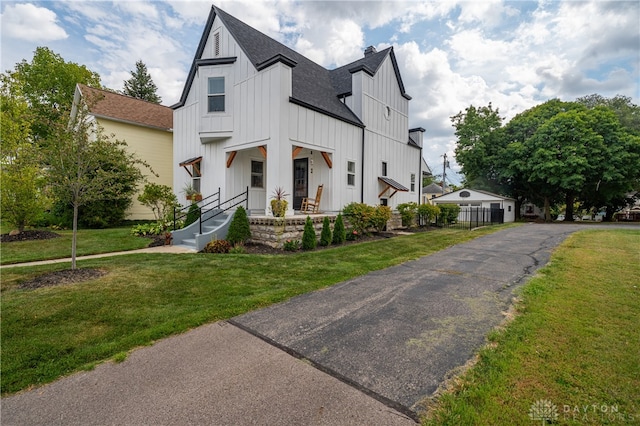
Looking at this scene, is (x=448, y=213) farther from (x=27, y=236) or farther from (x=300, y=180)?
(x=27, y=236)

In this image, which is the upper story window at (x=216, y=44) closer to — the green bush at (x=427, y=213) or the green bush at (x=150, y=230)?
the green bush at (x=150, y=230)

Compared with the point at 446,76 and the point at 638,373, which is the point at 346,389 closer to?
the point at 638,373

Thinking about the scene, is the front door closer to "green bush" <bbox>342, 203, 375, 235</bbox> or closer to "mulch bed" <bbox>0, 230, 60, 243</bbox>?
"green bush" <bbox>342, 203, 375, 235</bbox>

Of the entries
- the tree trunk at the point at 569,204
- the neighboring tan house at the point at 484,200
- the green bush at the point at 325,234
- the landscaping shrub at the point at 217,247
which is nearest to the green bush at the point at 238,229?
the landscaping shrub at the point at 217,247

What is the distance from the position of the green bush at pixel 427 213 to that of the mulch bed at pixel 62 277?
46.4ft

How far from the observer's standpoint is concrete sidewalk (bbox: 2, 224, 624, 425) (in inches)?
79.6

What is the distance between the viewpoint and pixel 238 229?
881 cm

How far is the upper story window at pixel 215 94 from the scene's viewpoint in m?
10.7

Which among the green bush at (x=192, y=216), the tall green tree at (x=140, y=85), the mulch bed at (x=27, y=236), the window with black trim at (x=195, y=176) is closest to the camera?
the mulch bed at (x=27, y=236)

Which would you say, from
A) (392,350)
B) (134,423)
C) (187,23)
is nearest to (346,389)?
(392,350)

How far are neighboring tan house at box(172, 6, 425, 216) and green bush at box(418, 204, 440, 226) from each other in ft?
6.48

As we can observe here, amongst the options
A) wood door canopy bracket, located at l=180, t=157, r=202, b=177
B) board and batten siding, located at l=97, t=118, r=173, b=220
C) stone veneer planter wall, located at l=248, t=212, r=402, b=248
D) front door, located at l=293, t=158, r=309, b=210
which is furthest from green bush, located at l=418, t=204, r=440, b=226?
board and batten siding, located at l=97, t=118, r=173, b=220

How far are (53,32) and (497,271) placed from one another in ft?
57.8

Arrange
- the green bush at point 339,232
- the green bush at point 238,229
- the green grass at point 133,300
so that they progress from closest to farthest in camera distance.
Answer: the green grass at point 133,300 → the green bush at point 238,229 → the green bush at point 339,232
